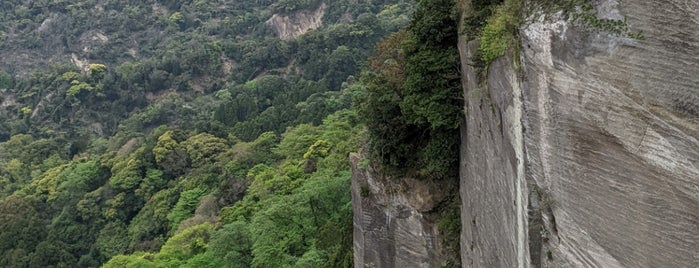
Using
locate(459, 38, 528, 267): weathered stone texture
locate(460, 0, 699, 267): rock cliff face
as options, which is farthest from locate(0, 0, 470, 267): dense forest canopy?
locate(460, 0, 699, 267): rock cliff face

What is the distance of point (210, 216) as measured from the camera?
38500 millimetres

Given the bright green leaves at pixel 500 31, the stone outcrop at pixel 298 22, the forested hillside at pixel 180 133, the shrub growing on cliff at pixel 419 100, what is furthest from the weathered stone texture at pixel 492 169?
the stone outcrop at pixel 298 22

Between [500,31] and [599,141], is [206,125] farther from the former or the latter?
[599,141]

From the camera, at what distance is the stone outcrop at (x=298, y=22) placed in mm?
95250

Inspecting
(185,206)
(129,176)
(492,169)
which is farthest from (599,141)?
(129,176)

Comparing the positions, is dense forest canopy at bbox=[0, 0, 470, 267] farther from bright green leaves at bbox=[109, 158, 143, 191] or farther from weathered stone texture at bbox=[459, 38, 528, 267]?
weathered stone texture at bbox=[459, 38, 528, 267]

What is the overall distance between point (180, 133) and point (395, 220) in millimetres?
40020

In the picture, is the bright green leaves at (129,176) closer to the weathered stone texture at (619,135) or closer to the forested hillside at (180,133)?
the forested hillside at (180,133)

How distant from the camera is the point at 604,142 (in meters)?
7.33

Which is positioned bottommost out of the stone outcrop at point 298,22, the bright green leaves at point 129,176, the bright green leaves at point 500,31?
the bright green leaves at point 129,176

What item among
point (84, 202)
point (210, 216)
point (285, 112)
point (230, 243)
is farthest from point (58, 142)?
point (230, 243)

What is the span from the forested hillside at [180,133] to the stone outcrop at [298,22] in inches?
19.4

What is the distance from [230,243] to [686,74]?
78.7 ft

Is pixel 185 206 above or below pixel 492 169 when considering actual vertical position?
below
